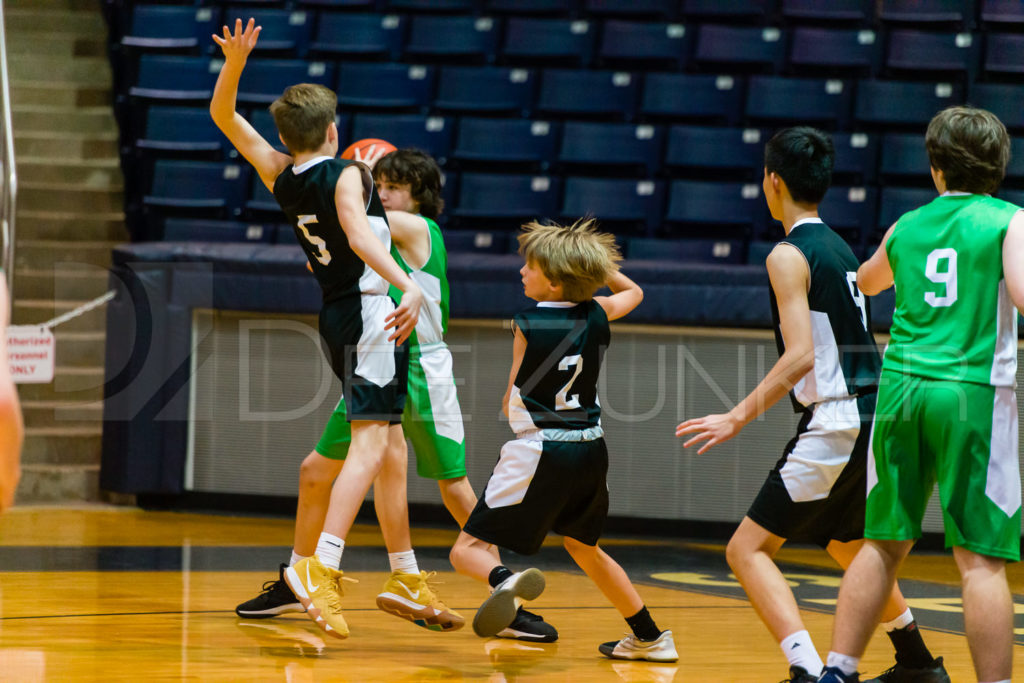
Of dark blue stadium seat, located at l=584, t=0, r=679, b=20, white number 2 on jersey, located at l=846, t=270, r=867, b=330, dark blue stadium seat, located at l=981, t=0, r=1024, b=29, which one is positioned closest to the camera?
white number 2 on jersey, located at l=846, t=270, r=867, b=330

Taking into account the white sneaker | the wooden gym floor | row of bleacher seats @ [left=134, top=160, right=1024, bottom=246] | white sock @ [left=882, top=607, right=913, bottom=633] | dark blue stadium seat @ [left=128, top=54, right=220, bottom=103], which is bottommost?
the wooden gym floor

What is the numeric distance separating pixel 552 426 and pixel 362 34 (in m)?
5.85

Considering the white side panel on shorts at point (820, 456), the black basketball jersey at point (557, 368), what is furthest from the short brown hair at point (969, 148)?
the black basketball jersey at point (557, 368)

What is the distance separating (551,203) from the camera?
8.03 m

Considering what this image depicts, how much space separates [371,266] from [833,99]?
5252mm

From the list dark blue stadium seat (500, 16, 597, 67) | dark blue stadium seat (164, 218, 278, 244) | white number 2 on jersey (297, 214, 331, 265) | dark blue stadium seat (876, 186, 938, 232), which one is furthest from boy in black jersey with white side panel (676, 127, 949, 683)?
dark blue stadium seat (500, 16, 597, 67)

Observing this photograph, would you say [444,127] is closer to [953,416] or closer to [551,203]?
[551,203]

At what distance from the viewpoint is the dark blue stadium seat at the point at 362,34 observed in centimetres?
884

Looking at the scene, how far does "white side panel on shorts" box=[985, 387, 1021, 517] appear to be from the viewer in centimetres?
287

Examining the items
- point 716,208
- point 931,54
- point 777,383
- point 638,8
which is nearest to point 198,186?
point 638,8

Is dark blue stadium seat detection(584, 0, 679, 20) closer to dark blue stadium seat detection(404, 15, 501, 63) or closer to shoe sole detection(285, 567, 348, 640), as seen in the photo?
dark blue stadium seat detection(404, 15, 501, 63)

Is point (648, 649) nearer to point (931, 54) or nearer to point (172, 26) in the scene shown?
point (931, 54)

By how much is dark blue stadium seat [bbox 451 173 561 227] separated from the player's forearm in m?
4.86

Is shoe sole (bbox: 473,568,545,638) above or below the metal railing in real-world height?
below
